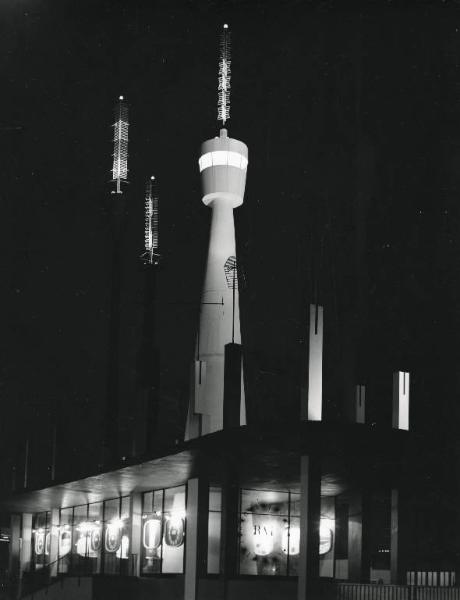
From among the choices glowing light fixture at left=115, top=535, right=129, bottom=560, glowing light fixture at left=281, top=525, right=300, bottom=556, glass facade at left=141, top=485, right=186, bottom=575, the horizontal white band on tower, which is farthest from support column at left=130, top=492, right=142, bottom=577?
the horizontal white band on tower

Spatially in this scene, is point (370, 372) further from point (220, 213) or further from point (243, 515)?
point (243, 515)

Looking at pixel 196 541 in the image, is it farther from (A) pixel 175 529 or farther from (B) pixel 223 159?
(B) pixel 223 159

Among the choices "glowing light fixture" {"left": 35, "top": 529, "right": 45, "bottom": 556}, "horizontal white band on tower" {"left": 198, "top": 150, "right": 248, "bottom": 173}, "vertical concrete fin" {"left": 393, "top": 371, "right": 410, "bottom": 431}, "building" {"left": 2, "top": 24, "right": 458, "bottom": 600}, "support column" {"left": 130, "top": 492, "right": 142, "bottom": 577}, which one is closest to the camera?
"building" {"left": 2, "top": 24, "right": 458, "bottom": 600}

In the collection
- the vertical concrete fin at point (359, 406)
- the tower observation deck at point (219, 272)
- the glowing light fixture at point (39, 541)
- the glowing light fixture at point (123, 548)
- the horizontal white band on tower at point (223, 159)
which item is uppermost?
the horizontal white band on tower at point (223, 159)

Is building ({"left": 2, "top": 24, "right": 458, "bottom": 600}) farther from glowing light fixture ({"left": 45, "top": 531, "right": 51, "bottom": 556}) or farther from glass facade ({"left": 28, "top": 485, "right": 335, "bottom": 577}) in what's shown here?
glowing light fixture ({"left": 45, "top": 531, "right": 51, "bottom": 556})

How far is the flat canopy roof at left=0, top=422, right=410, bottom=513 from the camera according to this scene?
25.0m

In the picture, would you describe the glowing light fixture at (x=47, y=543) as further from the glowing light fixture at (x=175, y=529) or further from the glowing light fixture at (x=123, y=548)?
the glowing light fixture at (x=175, y=529)

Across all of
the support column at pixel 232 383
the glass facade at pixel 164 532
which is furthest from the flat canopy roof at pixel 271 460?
the support column at pixel 232 383

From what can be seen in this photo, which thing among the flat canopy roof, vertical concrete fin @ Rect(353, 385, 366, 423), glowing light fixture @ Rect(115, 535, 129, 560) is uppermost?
vertical concrete fin @ Rect(353, 385, 366, 423)

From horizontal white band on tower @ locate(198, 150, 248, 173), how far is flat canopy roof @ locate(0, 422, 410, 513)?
64.0ft

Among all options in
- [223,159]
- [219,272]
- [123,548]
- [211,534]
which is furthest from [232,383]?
[223,159]

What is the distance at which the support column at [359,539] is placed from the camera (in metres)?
31.9

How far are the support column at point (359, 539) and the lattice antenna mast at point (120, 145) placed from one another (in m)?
42.2

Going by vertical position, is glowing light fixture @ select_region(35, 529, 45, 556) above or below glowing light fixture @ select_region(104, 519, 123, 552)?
below
